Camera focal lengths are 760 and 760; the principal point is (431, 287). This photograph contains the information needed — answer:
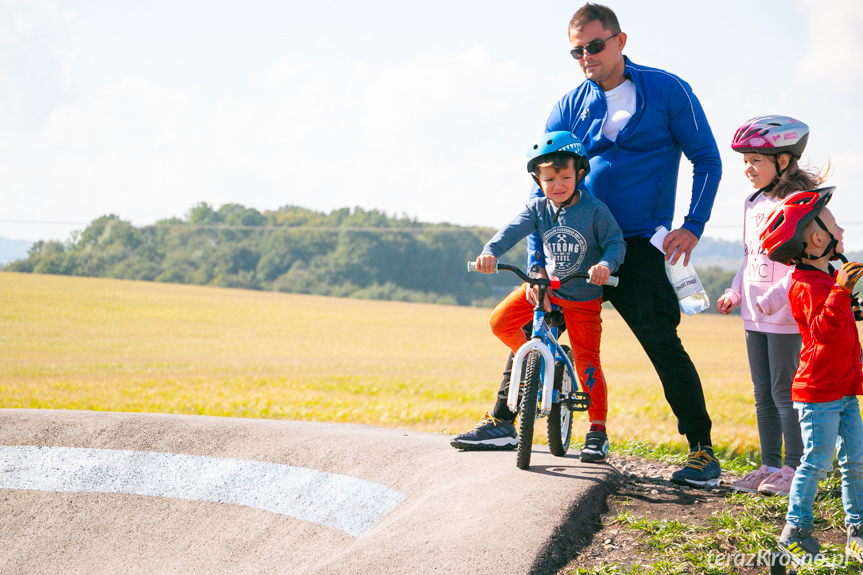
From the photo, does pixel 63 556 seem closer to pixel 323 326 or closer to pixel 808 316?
pixel 808 316

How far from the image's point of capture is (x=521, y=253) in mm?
52781

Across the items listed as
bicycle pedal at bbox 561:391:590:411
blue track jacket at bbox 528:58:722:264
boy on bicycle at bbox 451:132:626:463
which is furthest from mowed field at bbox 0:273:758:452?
blue track jacket at bbox 528:58:722:264

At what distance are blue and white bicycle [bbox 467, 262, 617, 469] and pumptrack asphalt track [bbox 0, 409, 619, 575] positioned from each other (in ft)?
0.93

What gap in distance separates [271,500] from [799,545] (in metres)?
3.15

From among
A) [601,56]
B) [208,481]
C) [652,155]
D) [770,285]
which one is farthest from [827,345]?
[208,481]

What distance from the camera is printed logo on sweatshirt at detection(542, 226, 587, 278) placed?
4.48 metres

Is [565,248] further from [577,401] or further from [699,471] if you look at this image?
[699,471]

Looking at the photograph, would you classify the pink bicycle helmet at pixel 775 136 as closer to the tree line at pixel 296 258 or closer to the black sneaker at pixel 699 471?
the black sneaker at pixel 699 471

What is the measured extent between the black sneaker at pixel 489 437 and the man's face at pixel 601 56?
7.64ft

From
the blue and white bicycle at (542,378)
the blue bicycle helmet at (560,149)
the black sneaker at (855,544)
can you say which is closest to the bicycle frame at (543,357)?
the blue and white bicycle at (542,378)

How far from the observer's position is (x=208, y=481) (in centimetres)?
529

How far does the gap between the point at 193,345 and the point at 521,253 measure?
31149 millimetres

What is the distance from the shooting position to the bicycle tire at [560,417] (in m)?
4.54

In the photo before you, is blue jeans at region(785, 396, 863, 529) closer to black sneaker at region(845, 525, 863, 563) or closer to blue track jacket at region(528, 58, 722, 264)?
black sneaker at region(845, 525, 863, 563)
